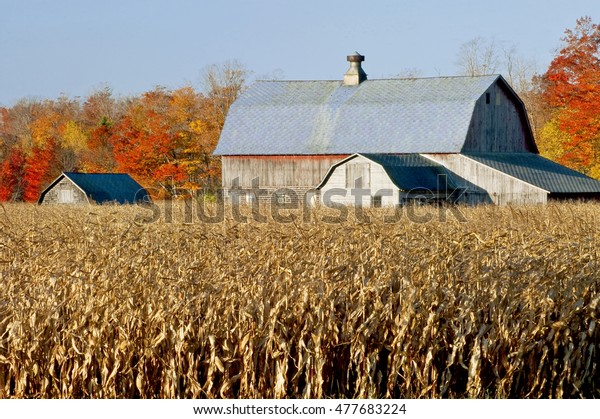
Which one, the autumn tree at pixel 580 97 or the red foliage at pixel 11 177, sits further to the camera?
the red foliage at pixel 11 177

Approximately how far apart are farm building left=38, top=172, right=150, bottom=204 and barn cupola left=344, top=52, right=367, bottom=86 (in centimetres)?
1132

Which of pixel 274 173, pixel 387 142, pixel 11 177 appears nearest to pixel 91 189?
pixel 274 173

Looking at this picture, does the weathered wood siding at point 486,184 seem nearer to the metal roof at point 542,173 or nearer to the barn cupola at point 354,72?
the metal roof at point 542,173

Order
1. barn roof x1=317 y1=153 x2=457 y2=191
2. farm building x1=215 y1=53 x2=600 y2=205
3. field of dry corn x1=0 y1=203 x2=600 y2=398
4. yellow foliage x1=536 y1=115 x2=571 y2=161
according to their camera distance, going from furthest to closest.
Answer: yellow foliage x1=536 y1=115 x2=571 y2=161 < farm building x1=215 y1=53 x2=600 y2=205 < barn roof x1=317 y1=153 x2=457 y2=191 < field of dry corn x1=0 y1=203 x2=600 y2=398

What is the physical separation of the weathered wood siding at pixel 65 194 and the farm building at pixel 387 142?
8281 millimetres

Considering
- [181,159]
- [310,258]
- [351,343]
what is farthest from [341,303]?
[181,159]

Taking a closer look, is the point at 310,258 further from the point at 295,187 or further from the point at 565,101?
the point at 565,101

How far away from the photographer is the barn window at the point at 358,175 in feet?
127

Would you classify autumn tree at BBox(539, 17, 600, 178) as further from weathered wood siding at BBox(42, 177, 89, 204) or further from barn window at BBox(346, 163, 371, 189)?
weathered wood siding at BBox(42, 177, 89, 204)

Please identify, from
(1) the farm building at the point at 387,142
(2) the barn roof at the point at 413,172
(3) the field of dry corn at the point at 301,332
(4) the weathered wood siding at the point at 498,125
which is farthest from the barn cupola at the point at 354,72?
(3) the field of dry corn at the point at 301,332

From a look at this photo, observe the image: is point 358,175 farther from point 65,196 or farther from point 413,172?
point 65,196

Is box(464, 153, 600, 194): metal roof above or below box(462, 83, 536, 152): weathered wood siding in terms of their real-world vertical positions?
below

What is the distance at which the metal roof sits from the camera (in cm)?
3844

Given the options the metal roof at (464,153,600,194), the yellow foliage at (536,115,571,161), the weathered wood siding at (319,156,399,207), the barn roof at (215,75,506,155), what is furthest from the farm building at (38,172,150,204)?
the yellow foliage at (536,115,571,161)
